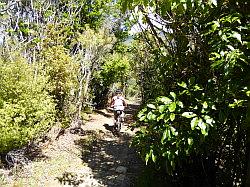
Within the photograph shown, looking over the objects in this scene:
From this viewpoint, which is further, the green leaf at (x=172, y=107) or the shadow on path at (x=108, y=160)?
the shadow on path at (x=108, y=160)

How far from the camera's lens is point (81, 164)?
9.60 metres

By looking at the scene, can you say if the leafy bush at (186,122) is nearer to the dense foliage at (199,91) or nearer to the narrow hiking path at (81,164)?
the dense foliage at (199,91)

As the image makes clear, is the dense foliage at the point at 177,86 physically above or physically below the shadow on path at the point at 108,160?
above

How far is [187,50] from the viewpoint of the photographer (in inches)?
220

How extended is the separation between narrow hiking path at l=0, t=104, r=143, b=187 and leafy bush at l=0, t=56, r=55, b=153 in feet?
2.96

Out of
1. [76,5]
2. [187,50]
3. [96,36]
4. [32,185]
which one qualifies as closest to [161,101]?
[187,50]

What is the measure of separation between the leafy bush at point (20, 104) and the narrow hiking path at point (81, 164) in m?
0.90

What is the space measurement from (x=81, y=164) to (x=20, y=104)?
249cm

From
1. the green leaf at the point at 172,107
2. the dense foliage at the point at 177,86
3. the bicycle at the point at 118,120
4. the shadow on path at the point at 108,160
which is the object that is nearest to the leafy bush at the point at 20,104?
the dense foliage at the point at 177,86

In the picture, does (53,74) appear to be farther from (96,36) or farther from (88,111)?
(88,111)

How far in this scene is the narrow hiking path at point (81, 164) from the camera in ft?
26.8

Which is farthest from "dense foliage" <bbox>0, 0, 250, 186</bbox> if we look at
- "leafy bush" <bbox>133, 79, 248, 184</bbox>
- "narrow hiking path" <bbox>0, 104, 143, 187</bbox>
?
"narrow hiking path" <bbox>0, 104, 143, 187</bbox>

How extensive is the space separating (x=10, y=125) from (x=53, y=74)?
368cm

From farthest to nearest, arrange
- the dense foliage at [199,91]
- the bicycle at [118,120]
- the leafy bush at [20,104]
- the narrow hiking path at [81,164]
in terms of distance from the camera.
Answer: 1. the bicycle at [118,120]
2. the narrow hiking path at [81,164]
3. the leafy bush at [20,104]
4. the dense foliage at [199,91]
